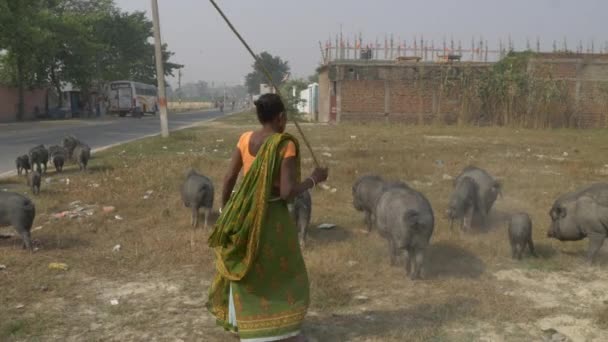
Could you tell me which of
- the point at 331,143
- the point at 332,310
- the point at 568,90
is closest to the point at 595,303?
the point at 332,310

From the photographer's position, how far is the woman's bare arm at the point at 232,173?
13.7 feet

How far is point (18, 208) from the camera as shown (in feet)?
22.6

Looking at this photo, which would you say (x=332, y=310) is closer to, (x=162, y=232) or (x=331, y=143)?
(x=162, y=232)

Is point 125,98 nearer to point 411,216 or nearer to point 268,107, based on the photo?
point 411,216

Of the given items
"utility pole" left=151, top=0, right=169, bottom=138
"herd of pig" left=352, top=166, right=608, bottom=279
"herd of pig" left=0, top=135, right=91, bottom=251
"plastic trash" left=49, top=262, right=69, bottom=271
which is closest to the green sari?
"herd of pig" left=352, top=166, right=608, bottom=279

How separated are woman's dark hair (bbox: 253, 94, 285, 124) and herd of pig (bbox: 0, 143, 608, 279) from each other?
93.5 inches

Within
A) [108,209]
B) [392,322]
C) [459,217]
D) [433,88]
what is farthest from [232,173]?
[433,88]

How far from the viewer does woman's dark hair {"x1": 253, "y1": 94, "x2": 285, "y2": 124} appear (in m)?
3.96

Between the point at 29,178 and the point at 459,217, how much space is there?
7371 mm

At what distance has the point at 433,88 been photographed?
3016cm

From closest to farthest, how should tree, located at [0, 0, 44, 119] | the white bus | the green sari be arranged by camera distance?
the green sari → tree, located at [0, 0, 44, 119] → the white bus

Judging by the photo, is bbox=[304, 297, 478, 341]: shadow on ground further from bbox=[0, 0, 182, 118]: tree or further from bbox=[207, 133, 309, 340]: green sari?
bbox=[0, 0, 182, 118]: tree

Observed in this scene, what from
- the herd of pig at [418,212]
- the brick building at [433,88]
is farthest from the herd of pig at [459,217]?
the brick building at [433,88]

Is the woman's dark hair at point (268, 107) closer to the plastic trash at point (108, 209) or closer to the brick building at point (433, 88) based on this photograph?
the plastic trash at point (108, 209)
